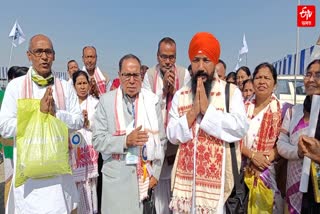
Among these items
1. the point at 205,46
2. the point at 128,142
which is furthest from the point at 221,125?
the point at 128,142

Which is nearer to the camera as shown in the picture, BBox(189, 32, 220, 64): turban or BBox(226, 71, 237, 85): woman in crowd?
BBox(189, 32, 220, 64): turban

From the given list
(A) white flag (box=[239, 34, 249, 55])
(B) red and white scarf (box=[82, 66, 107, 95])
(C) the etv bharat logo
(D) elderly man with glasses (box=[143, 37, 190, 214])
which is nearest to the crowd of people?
(D) elderly man with glasses (box=[143, 37, 190, 214])

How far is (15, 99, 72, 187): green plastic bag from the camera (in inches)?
100

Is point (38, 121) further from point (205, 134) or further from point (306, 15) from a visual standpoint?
point (306, 15)

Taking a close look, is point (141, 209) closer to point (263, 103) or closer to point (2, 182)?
point (263, 103)

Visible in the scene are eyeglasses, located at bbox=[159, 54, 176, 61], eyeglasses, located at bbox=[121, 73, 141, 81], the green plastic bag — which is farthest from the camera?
eyeglasses, located at bbox=[159, 54, 176, 61]

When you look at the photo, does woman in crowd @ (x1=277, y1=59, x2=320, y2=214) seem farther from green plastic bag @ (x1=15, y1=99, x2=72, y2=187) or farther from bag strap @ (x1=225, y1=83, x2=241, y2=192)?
green plastic bag @ (x1=15, y1=99, x2=72, y2=187)

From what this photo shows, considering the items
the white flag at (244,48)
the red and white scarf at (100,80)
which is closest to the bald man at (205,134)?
the red and white scarf at (100,80)

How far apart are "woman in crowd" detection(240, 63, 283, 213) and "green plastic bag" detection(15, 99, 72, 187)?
5.60ft

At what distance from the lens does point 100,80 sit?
492 centimetres

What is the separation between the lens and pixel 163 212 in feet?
11.4

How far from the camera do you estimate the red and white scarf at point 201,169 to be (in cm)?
270

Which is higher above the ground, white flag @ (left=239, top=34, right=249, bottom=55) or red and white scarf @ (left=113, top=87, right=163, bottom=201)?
white flag @ (left=239, top=34, right=249, bottom=55)

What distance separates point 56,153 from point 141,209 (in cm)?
90
